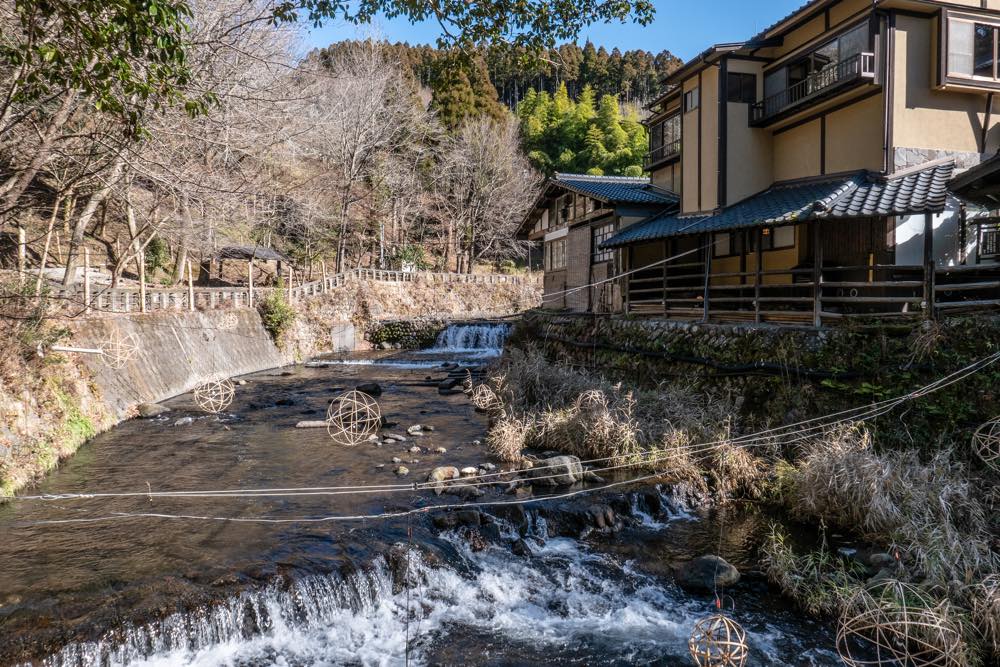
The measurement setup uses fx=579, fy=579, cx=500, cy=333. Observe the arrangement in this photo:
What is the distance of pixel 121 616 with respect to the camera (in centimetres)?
548

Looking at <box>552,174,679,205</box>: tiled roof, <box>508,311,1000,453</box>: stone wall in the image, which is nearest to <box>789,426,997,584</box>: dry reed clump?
<box>508,311,1000,453</box>: stone wall

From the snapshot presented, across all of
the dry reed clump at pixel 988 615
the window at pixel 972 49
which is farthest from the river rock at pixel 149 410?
the window at pixel 972 49

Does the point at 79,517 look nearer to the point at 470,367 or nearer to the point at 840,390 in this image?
the point at 840,390

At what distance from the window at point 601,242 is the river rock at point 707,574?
14043 mm

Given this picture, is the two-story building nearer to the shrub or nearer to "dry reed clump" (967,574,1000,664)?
"dry reed clump" (967,574,1000,664)

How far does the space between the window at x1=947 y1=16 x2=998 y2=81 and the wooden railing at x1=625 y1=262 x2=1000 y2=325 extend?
4679 millimetres

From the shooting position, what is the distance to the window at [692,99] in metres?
17.3

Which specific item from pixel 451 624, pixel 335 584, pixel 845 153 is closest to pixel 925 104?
pixel 845 153

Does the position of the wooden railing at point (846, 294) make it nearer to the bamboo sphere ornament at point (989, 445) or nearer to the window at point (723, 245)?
the window at point (723, 245)

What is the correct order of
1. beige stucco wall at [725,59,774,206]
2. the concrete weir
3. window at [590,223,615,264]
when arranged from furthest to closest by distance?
window at [590,223,615,264], beige stucco wall at [725,59,774,206], the concrete weir

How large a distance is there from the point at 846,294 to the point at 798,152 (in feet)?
15.0

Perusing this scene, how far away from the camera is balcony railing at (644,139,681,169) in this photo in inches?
772

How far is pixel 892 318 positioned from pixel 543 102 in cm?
5181

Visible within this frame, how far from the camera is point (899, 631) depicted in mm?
5555
